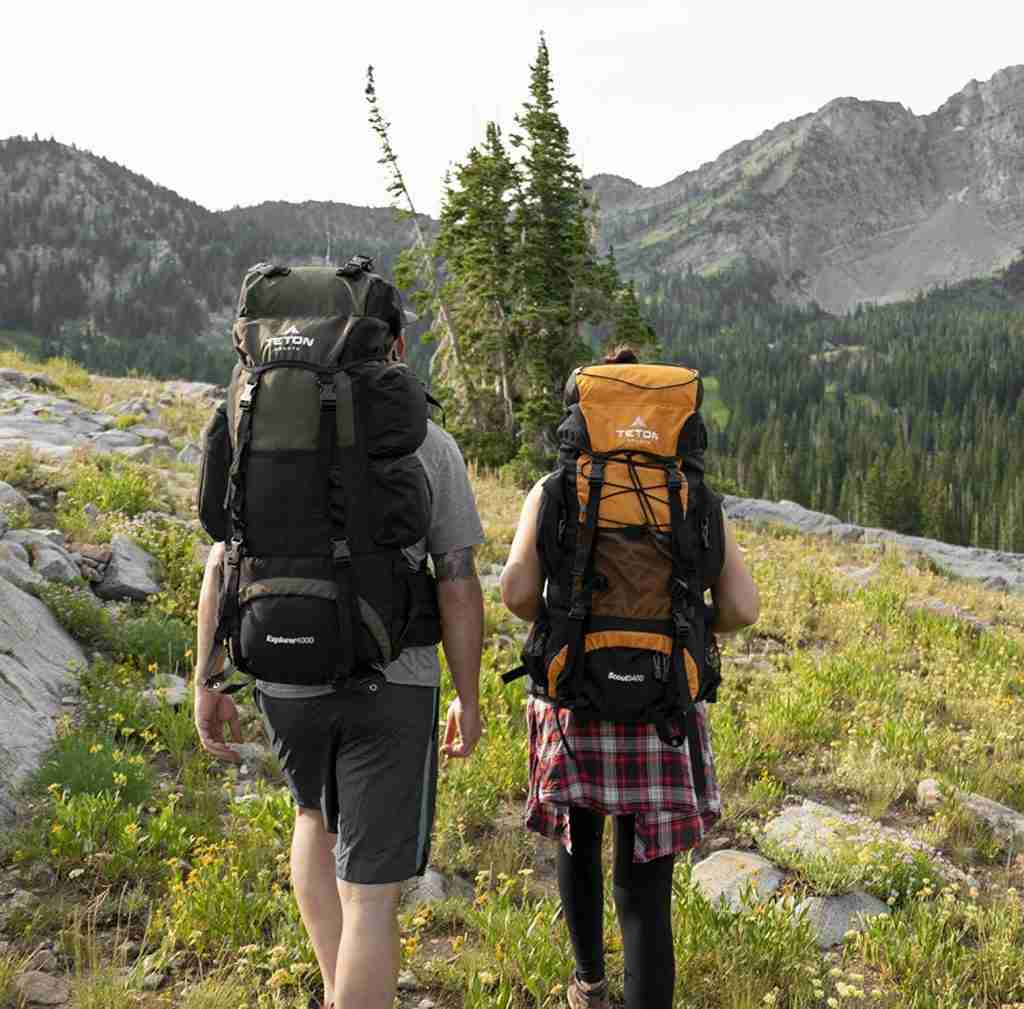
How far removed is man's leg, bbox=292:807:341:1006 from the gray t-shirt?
559mm

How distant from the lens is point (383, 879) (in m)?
2.65

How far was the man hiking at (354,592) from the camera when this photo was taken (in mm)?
2594

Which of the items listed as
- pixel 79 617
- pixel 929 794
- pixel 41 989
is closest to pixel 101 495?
pixel 79 617

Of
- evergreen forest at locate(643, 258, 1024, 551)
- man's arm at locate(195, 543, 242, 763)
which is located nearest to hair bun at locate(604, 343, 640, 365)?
man's arm at locate(195, 543, 242, 763)

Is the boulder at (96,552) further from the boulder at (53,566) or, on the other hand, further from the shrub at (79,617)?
the shrub at (79,617)

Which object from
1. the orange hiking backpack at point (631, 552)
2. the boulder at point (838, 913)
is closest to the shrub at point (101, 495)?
the orange hiking backpack at point (631, 552)

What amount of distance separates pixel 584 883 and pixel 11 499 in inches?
293

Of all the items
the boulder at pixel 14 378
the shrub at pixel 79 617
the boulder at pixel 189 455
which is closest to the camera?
the shrub at pixel 79 617

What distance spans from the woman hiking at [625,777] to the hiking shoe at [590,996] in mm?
234

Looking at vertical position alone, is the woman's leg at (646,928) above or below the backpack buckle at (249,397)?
below

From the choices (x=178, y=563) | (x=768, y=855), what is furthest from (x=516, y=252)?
(x=768, y=855)

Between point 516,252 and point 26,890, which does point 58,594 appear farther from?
point 516,252

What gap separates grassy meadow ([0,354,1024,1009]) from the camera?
11.8 ft

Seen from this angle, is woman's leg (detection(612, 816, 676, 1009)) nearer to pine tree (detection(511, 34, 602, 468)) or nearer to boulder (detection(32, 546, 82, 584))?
boulder (detection(32, 546, 82, 584))
